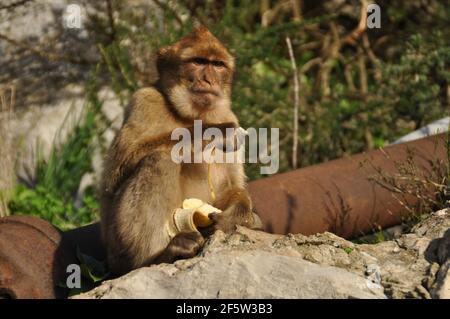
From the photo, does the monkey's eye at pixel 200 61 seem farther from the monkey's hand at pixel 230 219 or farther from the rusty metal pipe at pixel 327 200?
the rusty metal pipe at pixel 327 200

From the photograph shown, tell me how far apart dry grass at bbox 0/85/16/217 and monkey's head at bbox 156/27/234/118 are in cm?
266

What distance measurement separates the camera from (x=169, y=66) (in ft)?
16.1

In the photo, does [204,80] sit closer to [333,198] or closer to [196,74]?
[196,74]

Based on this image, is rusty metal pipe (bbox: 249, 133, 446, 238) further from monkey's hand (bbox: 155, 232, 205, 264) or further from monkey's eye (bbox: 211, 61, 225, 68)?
monkey's hand (bbox: 155, 232, 205, 264)

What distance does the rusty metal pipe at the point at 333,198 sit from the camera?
5699mm

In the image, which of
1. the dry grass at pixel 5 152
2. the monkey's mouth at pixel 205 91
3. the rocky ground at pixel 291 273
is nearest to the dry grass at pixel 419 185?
the rocky ground at pixel 291 273

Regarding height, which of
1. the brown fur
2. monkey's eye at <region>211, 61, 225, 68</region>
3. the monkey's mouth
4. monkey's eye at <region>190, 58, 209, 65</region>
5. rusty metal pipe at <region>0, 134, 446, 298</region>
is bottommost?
rusty metal pipe at <region>0, 134, 446, 298</region>

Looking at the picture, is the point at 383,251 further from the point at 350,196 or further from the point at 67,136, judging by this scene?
the point at 67,136

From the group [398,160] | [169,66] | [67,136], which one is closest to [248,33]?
[67,136]

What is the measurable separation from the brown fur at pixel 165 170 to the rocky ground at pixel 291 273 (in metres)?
0.47

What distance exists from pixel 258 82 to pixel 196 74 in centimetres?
360

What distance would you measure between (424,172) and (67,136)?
12.0ft

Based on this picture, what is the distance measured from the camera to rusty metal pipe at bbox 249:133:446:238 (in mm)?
5699

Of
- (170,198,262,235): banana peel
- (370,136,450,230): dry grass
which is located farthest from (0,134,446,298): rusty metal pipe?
(170,198,262,235): banana peel
